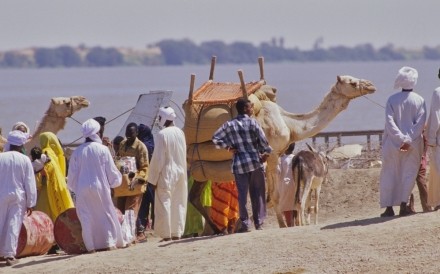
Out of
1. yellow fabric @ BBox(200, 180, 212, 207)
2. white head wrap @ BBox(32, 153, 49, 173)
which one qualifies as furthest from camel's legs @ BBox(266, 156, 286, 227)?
white head wrap @ BBox(32, 153, 49, 173)

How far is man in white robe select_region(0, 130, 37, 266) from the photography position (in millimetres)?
17812

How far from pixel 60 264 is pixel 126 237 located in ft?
4.07

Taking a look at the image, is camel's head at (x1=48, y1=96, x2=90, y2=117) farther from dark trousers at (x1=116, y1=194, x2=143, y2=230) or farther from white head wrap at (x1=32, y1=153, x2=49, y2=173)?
white head wrap at (x1=32, y1=153, x2=49, y2=173)

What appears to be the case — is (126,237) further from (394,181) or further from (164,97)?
(164,97)

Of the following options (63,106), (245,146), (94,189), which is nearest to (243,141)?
(245,146)

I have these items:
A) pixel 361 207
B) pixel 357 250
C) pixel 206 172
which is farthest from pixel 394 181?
pixel 361 207

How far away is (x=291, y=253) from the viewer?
16859mm

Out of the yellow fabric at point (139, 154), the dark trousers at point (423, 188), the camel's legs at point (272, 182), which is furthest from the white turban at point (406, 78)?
the camel's legs at point (272, 182)

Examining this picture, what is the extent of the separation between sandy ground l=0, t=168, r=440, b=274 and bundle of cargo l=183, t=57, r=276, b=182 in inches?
84.2

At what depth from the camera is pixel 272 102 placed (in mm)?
21594

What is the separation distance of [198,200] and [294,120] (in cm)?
235

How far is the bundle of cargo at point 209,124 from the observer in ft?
66.9

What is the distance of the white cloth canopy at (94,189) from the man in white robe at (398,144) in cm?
299

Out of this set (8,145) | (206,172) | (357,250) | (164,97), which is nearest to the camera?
(357,250)
